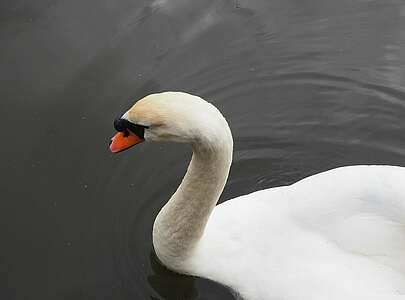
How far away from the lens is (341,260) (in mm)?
3545


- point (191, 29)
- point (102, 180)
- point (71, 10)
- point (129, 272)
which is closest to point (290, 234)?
point (129, 272)

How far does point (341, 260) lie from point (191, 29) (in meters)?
2.45

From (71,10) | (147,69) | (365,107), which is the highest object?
(71,10)

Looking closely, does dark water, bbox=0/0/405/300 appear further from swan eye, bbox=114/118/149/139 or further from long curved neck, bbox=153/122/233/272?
swan eye, bbox=114/118/149/139

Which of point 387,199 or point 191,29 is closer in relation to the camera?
point 387,199

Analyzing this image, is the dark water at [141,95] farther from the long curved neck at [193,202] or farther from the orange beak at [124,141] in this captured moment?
→ the orange beak at [124,141]

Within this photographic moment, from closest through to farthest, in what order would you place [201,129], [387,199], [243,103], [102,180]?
[201,129]
[387,199]
[102,180]
[243,103]

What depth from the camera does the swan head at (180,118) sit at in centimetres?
315

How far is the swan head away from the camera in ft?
10.3

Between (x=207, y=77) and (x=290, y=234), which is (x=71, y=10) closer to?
(x=207, y=77)

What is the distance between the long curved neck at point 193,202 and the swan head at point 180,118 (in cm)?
4

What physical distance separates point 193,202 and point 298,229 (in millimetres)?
507

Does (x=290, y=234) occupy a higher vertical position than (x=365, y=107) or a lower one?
higher

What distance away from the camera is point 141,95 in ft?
16.7
